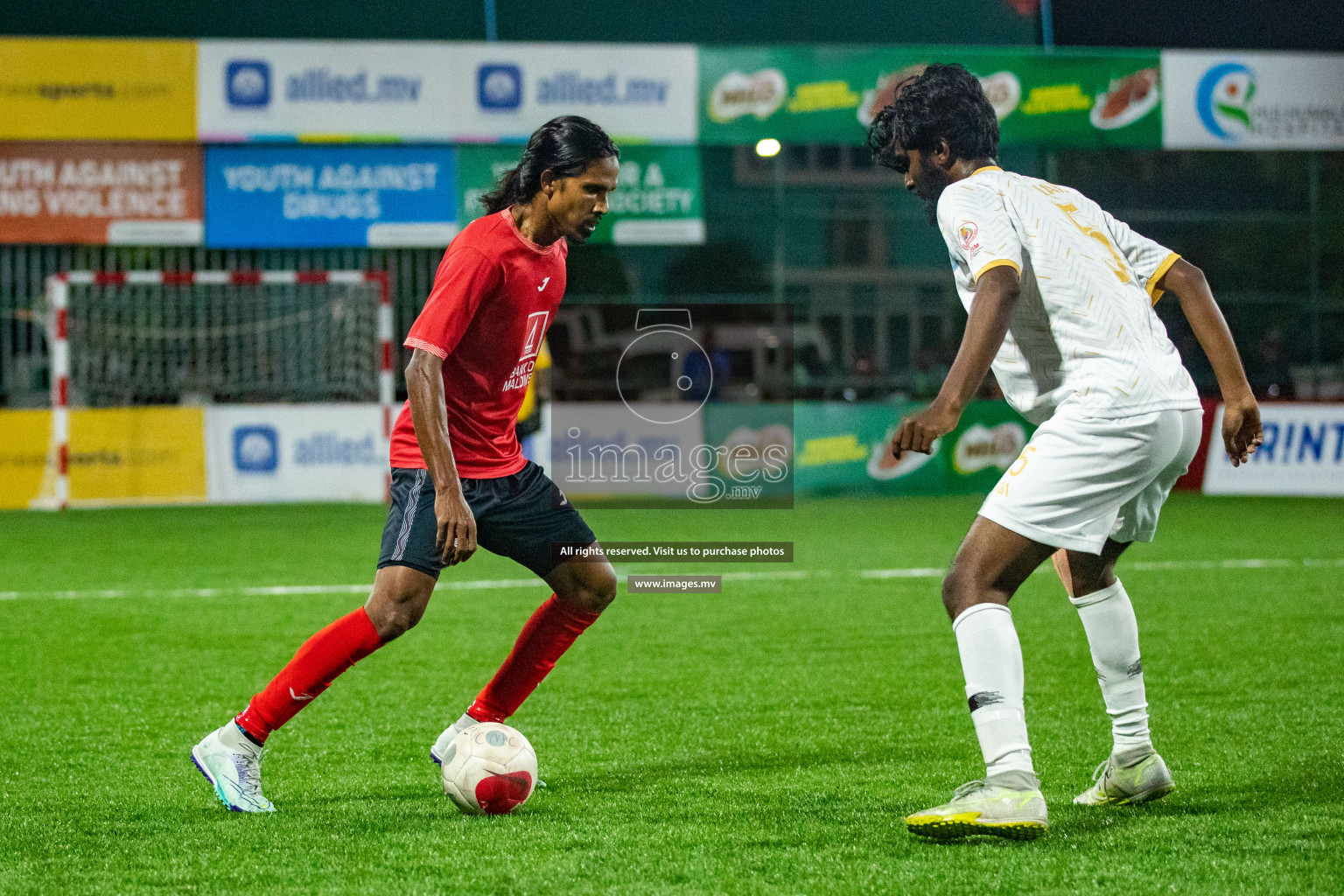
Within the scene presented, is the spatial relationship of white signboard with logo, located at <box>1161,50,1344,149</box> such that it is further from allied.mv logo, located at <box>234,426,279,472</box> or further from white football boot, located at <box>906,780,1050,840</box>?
white football boot, located at <box>906,780,1050,840</box>

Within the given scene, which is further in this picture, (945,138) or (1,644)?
(1,644)

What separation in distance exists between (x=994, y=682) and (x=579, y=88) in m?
13.4

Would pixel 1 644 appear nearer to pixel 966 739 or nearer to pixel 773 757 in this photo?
pixel 773 757

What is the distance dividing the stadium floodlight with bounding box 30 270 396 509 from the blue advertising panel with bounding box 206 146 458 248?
55cm

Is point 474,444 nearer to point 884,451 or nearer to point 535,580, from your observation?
point 535,580

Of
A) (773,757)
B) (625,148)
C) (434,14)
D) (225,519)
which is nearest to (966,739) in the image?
(773,757)

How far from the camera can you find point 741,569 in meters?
10.1

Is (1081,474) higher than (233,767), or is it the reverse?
(1081,474)

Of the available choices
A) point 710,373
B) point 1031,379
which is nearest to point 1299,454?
point 710,373

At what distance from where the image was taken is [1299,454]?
15227 mm

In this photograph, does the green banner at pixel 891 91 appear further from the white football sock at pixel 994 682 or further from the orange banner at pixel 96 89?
the white football sock at pixel 994 682

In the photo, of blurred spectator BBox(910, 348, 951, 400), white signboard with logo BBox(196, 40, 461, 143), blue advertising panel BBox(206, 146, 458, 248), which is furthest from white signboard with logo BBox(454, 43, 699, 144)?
blurred spectator BBox(910, 348, 951, 400)

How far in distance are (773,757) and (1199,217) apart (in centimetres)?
1564

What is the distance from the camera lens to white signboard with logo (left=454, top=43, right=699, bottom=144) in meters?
15.9
